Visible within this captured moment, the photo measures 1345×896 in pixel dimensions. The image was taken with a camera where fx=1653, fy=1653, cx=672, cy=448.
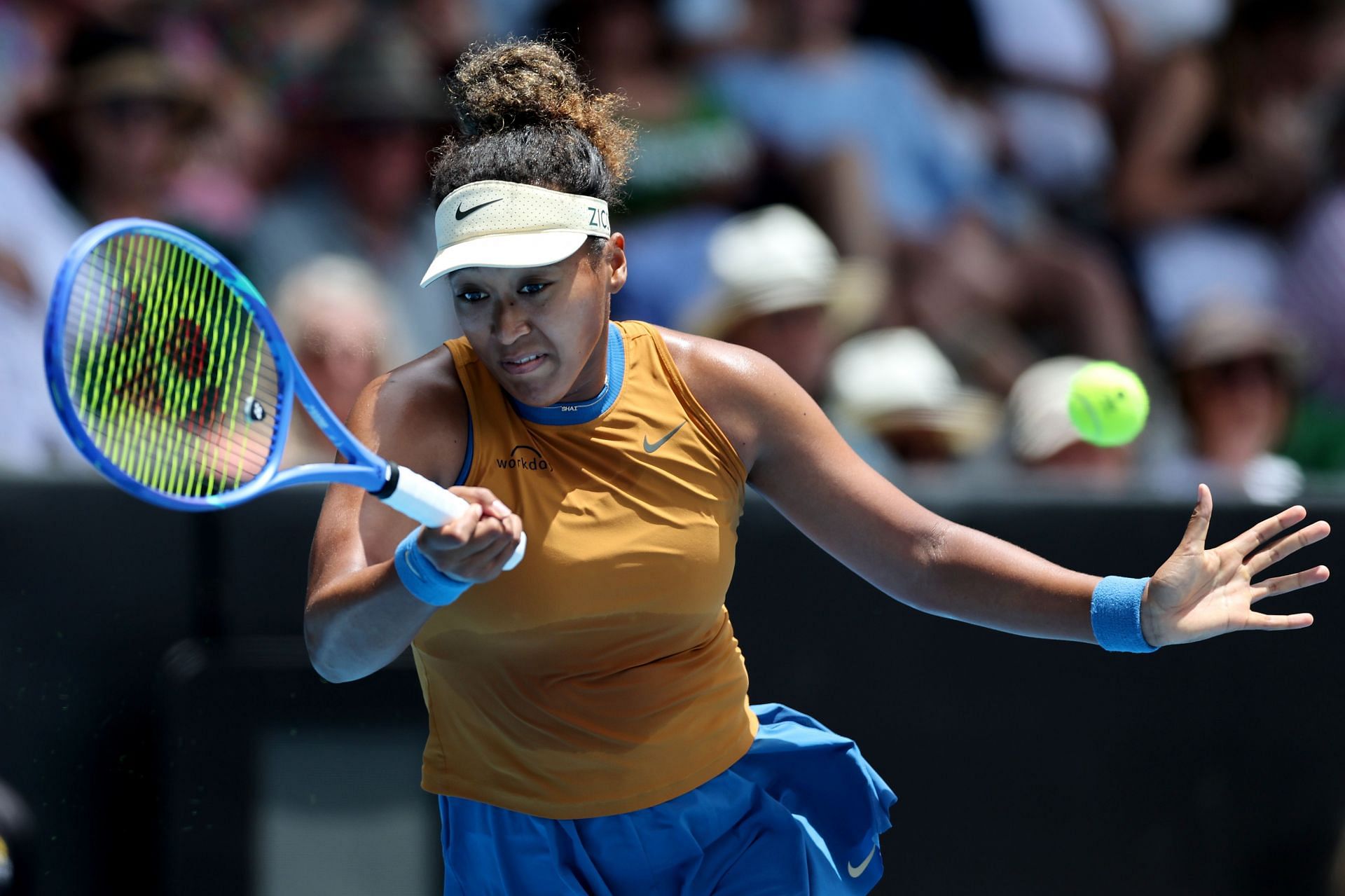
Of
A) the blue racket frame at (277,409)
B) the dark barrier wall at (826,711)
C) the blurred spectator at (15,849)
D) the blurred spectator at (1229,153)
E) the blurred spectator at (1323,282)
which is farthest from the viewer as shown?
the blurred spectator at (1229,153)

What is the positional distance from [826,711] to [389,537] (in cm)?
172

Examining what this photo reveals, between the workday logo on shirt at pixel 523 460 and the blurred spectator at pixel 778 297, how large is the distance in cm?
238

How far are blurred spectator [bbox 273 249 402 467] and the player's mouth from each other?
199 cm

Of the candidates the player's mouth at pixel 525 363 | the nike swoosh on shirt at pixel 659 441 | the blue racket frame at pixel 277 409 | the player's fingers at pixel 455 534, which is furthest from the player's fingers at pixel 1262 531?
the blue racket frame at pixel 277 409

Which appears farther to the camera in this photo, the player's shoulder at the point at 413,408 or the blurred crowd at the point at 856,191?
the blurred crowd at the point at 856,191

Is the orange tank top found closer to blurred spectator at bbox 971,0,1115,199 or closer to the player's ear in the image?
the player's ear

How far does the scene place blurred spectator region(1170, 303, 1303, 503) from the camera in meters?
Answer: 5.17

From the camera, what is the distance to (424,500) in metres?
2.14

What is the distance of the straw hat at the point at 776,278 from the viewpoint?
4.91 metres

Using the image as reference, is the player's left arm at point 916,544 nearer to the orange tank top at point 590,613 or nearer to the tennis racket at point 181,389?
the orange tank top at point 590,613

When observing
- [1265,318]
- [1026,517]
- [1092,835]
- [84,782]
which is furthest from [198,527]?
[1265,318]

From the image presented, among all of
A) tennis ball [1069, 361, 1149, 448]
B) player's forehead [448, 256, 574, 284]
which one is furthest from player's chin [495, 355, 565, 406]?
tennis ball [1069, 361, 1149, 448]

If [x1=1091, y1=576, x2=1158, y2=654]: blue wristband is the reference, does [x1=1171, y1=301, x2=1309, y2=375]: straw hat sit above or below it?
above

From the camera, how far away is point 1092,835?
3.96m
